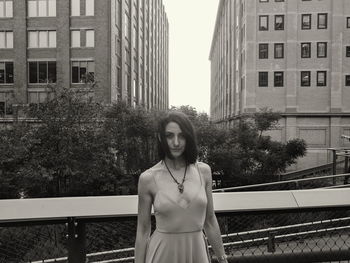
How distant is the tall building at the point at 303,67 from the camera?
A: 1550 inches

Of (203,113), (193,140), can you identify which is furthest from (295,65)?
(193,140)

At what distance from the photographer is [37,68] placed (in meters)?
35.5

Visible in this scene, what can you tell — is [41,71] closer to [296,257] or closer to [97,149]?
[97,149]

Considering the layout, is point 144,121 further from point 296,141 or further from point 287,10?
→ point 287,10

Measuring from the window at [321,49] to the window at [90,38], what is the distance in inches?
943

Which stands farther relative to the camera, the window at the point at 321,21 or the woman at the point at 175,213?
the window at the point at 321,21

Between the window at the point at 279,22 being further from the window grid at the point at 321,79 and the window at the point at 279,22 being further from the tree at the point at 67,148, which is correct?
the tree at the point at 67,148

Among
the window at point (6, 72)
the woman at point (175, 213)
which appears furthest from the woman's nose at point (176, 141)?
the window at point (6, 72)

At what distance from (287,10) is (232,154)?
20.8 meters

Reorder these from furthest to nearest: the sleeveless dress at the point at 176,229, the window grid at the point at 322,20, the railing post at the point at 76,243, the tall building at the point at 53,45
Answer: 1. the window grid at the point at 322,20
2. the tall building at the point at 53,45
3. the railing post at the point at 76,243
4. the sleeveless dress at the point at 176,229

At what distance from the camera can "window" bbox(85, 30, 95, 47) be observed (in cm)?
3544

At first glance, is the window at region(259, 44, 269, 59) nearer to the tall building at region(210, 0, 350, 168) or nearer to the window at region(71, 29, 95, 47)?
the tall building at region(210, 0, 350, 168)

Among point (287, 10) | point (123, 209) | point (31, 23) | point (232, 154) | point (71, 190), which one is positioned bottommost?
point (71, 190)

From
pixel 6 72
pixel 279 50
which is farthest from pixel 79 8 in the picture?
pixel 279 50
